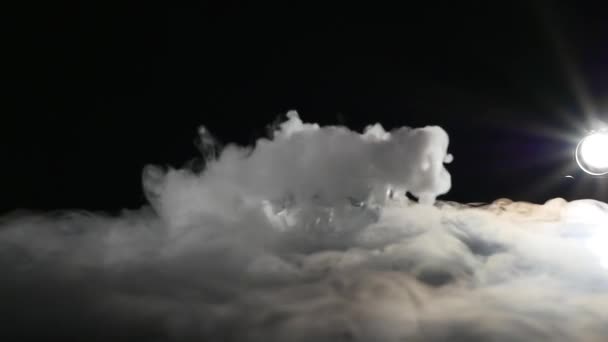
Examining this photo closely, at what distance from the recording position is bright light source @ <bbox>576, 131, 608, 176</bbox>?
25.0 feet

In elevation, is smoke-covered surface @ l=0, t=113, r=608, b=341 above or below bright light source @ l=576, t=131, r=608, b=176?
below

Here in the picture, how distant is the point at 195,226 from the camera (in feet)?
28.7

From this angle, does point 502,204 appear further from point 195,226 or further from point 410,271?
point 195,226

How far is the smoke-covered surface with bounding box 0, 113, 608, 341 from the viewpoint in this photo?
6414 millimetres

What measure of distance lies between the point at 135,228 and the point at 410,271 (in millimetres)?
5334

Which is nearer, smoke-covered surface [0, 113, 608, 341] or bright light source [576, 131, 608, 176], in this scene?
smoke-covered surface [0, 113, 608, 341]

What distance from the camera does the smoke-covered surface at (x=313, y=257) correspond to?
6414 mm

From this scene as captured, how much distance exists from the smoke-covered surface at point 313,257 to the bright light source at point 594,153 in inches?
43.3

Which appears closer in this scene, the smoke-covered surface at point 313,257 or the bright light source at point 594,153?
the smoke-covered surface at point 313,257

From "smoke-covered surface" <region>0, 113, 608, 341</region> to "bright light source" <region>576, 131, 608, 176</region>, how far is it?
110 cm

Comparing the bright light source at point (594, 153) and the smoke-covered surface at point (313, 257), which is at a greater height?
the bright light source at point (594, 153)

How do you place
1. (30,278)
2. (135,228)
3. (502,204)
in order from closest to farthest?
(30,278) < (135,228) < (502,204)

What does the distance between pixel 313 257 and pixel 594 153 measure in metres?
5.37

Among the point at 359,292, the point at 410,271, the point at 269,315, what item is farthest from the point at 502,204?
the point at 269,315
